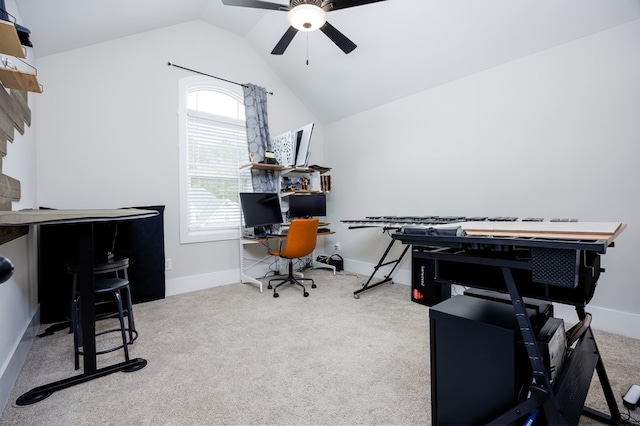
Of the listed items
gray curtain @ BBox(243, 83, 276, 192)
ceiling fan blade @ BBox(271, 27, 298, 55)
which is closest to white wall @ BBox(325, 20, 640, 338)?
gray curtain @ BBox(243, 83, 276, 192)

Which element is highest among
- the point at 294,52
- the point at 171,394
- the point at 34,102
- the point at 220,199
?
the point at 294,52

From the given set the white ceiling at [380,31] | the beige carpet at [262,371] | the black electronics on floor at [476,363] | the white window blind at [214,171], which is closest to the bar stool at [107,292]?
the beige carpet at [262,371]

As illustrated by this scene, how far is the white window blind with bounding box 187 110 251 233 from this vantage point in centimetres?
362

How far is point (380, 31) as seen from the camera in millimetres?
3035

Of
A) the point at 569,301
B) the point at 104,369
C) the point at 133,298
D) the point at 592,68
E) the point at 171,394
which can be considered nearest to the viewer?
the point at 569,301

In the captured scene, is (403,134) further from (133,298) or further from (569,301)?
(133,298)

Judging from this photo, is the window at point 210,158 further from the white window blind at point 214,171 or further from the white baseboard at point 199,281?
the white baseboard at point 199,281

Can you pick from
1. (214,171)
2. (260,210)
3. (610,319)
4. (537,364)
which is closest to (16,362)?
(260,210)

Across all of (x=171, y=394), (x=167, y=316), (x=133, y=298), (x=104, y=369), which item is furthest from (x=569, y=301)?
(x=133, y=298)

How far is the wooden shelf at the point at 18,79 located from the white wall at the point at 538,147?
343cm

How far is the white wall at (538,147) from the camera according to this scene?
2.24m

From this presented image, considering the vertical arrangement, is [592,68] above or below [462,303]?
above

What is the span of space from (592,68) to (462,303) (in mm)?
2564

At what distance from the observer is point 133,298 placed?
298cm
